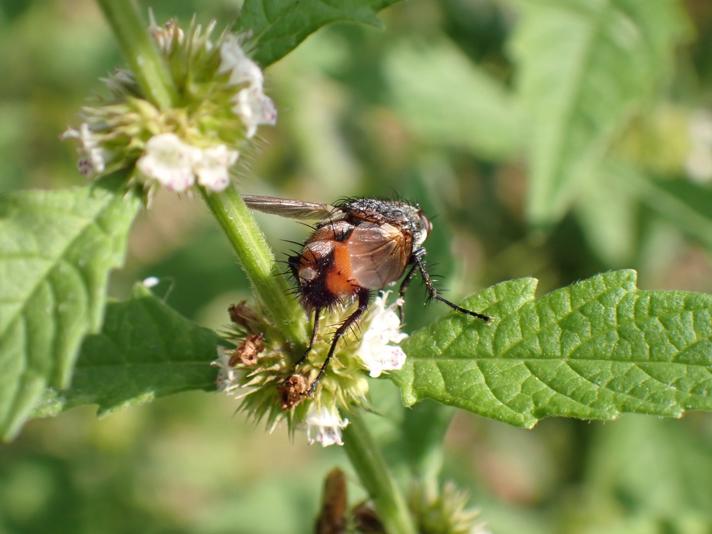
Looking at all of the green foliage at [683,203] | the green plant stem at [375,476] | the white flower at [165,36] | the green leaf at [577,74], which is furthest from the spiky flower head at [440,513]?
the green foliage at [683,203]

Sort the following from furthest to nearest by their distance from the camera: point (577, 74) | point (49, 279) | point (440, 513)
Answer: point (577, 74)
point (440, 513)
point (49, 279)

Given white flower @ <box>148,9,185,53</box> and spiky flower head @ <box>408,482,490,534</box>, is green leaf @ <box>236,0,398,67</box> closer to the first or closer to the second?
white flower @ <box>148,9,185,53</box>

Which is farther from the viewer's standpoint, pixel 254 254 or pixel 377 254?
pixel 377 254

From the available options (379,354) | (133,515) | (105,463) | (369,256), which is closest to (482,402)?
(379,354)

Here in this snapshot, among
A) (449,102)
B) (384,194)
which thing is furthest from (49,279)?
(384,194)

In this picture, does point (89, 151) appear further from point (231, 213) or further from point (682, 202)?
point (682, 202)

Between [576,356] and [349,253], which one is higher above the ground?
[349,253]
